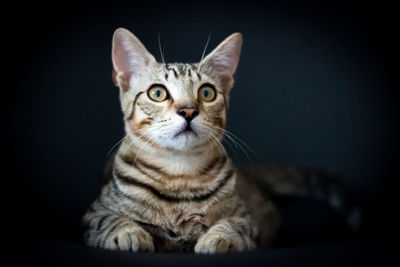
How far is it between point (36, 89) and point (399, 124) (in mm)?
1583

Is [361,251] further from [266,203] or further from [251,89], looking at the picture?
A: [251,89]

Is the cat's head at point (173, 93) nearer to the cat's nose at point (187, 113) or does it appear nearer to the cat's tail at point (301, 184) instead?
the cat's nose at point (187, 113)

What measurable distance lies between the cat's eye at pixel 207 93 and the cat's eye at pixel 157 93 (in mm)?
114

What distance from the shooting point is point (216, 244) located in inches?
53.2

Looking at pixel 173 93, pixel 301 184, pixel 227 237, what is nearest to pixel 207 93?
pixel 173 93

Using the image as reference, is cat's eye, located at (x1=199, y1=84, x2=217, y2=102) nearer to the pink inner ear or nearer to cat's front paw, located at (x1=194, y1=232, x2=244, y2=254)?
the pink inner ear

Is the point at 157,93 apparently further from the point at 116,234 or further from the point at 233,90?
the point at 233,90

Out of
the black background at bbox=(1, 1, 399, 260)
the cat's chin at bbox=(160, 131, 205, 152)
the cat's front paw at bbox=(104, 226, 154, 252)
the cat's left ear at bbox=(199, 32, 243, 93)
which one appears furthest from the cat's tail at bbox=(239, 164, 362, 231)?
the cat's front paw at bbox=(104, 226, 154, 252)

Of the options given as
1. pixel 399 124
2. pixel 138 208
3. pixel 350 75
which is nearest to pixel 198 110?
pixel 138 208

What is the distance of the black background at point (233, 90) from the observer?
72.8 inches

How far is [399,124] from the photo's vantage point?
219cm

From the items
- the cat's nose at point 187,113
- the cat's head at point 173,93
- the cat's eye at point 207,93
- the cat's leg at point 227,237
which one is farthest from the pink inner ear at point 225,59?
the cat's leg at point 227,237

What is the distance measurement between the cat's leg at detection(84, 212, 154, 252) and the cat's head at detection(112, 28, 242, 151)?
10.3 inches

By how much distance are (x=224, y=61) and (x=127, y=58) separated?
33 centimetres
